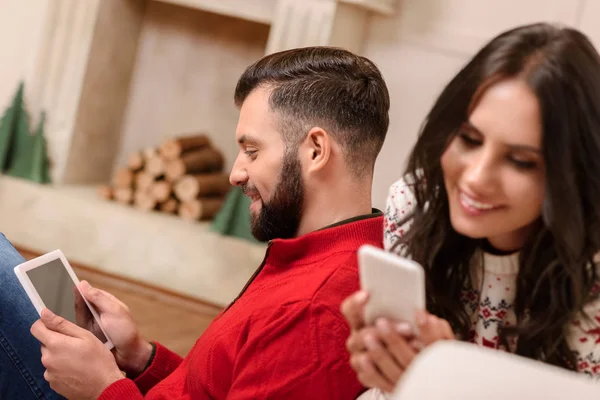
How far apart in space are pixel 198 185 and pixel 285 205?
7.05ft

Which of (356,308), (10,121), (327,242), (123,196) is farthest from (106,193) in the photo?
(356,308)

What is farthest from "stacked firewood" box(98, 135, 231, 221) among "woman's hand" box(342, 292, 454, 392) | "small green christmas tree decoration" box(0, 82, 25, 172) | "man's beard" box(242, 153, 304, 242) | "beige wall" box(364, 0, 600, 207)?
A: "woman's hand" box(342, 292, 454, 392)

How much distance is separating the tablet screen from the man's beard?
34cm

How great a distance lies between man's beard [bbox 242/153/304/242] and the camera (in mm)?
1336

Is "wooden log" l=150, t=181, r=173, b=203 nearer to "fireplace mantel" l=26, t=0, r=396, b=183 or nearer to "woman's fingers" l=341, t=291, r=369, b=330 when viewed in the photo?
"fireplace mantel" l=26, t=0, r=396, b=183

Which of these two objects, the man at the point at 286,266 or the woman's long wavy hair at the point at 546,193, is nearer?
the woman's long wavy hair at the point at 546,193

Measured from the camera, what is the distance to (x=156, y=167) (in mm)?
3541

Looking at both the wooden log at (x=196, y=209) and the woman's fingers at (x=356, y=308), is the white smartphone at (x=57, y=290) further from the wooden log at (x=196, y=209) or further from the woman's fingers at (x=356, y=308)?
the wooden log at (x=196, y=209)

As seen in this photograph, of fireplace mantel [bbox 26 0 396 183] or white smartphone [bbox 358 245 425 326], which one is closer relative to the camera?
white smartphone [bbox 358 245 425 326]

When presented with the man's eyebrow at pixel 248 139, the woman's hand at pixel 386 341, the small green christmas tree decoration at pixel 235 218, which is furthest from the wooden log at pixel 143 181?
the woman's hand at pixel 386 341

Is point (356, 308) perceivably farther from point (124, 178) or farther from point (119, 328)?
point (124, 178)

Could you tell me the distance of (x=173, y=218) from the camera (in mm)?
3432

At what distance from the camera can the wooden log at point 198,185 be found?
136 inches

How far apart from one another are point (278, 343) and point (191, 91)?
2732mm
